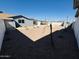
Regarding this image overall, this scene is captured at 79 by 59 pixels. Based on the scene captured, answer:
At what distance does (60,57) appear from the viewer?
973 cm

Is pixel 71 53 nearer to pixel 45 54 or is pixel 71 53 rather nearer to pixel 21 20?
pixel 45 54

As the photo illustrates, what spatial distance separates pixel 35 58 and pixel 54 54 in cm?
169

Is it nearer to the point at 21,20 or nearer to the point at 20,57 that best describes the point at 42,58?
the point at 20,57

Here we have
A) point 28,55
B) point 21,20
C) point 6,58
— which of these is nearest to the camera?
point 6,58

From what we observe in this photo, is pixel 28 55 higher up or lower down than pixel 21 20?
lower down

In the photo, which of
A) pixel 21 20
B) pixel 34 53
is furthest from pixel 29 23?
pixel 34 53

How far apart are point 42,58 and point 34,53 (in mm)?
1306

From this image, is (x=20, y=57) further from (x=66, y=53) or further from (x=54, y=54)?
(x=66, y=53)

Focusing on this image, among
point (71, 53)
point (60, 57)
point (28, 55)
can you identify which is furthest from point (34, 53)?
point (71, 53)

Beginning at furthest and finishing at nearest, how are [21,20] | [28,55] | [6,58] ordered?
[21,20]
[28,55]
[6,58]

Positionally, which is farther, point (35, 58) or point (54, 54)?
point (54, 54)

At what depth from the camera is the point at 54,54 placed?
1043cm

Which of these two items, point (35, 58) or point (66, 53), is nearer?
point (35, 58)

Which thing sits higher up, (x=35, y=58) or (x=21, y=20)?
(x=21, y=20)
